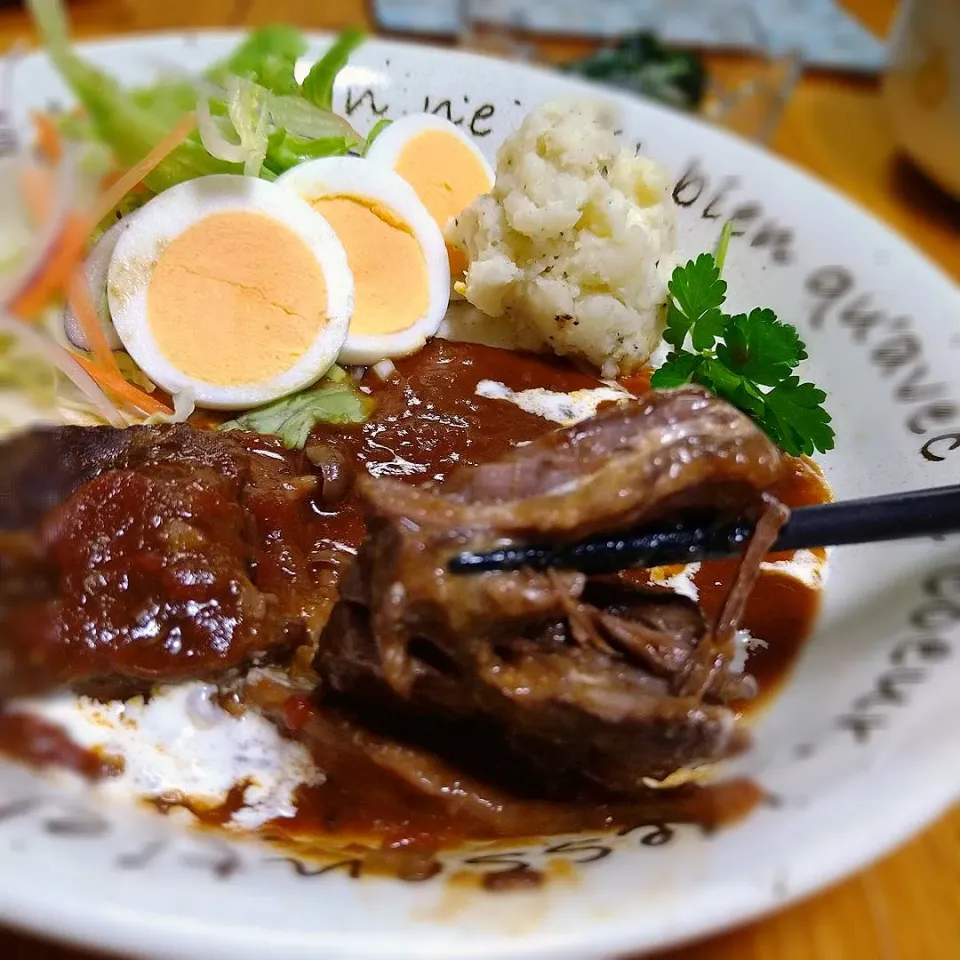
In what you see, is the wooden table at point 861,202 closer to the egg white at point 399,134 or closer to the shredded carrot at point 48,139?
the shredded carrot at point 48,139

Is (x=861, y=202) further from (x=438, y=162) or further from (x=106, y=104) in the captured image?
(x=106, y=104)

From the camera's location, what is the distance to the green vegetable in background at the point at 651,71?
4.28m

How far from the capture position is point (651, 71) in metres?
4.33

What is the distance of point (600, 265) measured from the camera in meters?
2.55

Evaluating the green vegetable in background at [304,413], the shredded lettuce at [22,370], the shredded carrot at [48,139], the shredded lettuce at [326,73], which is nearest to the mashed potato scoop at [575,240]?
the green vegetable in background at [304,413]

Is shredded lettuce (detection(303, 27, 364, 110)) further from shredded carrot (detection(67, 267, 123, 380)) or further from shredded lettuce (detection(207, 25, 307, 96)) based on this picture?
shredded carrot (detection(67, 267, 123, 380))

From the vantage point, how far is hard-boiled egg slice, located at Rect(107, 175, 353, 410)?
7.77 feet

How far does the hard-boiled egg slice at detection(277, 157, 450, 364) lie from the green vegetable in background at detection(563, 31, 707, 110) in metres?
2.02

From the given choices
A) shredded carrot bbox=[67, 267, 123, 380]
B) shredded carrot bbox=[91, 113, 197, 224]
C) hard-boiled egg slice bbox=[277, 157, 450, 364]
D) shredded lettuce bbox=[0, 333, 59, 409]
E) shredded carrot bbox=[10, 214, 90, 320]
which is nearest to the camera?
shredded carrot bbox=[10, 214, 90, 320]

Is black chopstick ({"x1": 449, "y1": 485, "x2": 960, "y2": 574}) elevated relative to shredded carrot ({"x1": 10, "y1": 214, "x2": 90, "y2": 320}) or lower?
lower

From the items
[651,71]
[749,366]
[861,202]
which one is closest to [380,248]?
[749,366]

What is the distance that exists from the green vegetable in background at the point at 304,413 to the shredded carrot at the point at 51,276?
103cm

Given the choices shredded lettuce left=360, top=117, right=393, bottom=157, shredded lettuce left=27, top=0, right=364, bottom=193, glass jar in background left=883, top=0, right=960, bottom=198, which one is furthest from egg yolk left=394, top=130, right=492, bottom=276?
glass jar in background left=883, top=0, right=960, bottom=198

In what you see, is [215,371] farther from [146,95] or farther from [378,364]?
[146,95]
